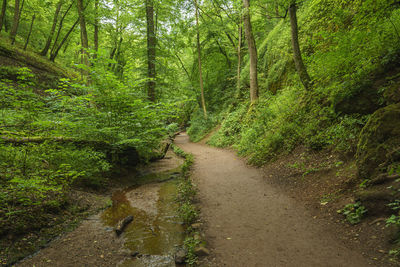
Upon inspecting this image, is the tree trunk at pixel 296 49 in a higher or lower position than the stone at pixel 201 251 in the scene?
higher

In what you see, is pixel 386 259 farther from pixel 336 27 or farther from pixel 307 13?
pixel 307 13

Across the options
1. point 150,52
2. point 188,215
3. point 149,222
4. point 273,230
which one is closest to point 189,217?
point 188,215

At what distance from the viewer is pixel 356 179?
430 centimetres

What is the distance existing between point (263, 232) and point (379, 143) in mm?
3014

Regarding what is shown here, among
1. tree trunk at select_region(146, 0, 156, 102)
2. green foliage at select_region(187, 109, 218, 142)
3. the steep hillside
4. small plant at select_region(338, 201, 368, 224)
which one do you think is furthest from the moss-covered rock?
green foliage at select_region(187, 109, 218, 142)

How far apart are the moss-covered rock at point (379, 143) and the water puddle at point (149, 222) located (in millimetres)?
4198

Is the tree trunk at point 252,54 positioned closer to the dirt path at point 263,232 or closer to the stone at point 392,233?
the dirt path at point 263,232

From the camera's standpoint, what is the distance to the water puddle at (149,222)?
3.68m

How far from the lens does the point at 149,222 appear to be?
195 inches

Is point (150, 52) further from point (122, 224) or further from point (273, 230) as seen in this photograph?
point (273, 230)

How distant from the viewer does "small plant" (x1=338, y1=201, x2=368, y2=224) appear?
11.7 feet

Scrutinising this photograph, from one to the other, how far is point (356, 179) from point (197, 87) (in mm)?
22814

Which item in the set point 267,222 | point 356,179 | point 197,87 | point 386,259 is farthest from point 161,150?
point 197,87

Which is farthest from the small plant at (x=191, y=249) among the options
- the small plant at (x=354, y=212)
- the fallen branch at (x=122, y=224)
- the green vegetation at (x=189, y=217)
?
the small plant at (x=354, y=212)
